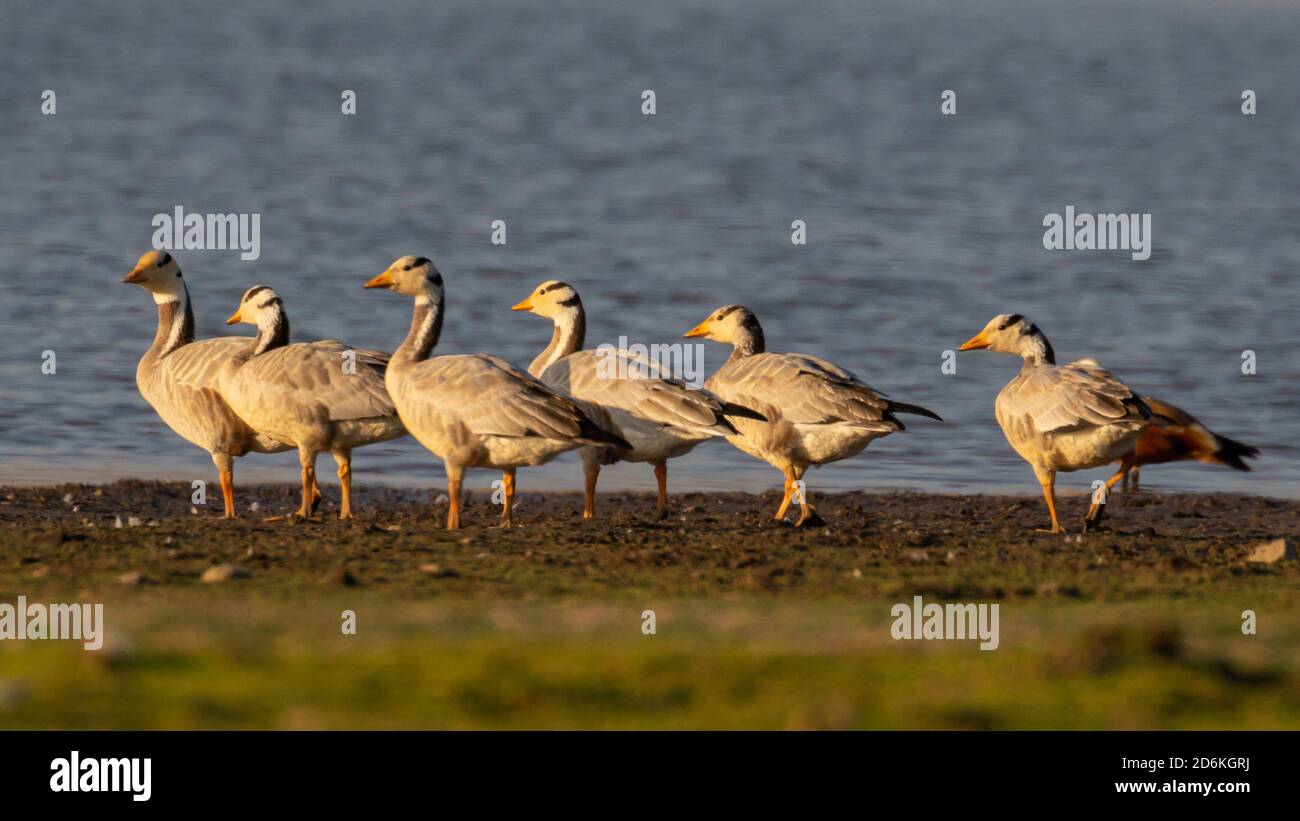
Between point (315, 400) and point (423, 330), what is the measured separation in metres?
0.98

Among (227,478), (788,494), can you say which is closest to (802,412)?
(788,494)

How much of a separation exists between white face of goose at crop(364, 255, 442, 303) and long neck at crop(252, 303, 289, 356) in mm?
696

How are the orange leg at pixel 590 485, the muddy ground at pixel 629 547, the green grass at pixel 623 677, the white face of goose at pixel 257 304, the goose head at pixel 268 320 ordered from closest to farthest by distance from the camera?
the green grass at pixel 623 677 → the muddy ground at pixel 629 547 → the orange leg at pixel 590 485 → the goose head at pixel 268 320 → the white face of goose at pixel 257 304

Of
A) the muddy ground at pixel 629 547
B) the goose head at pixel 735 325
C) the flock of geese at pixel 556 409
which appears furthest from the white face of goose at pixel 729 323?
the muddy ground at pixel 629 547

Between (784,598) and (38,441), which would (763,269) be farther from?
(784,598)

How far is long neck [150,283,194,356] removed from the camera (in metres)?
14.7

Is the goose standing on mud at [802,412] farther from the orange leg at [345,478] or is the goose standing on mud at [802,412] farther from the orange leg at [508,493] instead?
the orange leg at [345,478]

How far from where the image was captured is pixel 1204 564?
10.9 m

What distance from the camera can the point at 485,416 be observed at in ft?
39.1

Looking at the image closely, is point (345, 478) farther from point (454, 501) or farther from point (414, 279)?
point (414, 279)

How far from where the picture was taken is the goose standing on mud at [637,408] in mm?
12469

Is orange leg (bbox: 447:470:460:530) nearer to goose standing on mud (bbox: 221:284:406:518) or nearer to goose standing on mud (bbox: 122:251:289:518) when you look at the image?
goose standing on mud (bbox: 221:284:406:518)

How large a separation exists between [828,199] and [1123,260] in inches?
228

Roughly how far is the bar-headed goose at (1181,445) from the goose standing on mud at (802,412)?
192cm
